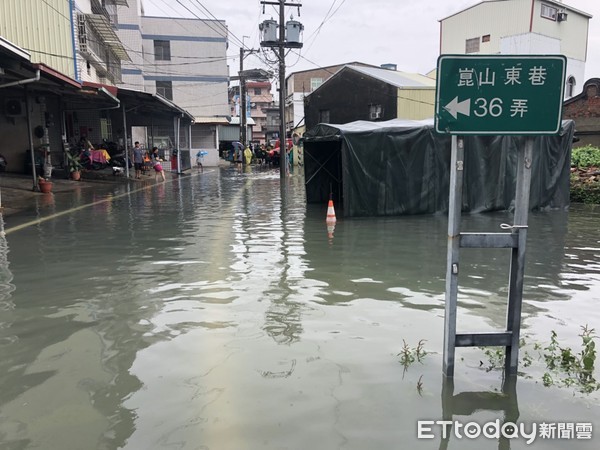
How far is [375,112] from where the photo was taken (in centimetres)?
3247

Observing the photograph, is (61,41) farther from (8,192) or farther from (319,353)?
(319,353)

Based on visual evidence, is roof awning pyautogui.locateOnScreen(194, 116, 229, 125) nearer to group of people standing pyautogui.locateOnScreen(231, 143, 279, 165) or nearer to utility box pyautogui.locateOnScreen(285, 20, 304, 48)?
group of people standing pyautogui.locateOnScreen(231, 143, 279, 165)

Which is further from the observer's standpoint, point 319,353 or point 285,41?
point 285,41

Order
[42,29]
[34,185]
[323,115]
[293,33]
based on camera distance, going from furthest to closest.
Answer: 1. [323,115]
2. [293,33]
3. [42,29]
4. [34,185]

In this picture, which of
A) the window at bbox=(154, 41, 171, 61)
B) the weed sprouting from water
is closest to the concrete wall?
the weed sprouting from water

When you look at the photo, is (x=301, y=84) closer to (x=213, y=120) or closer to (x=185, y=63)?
(x=185, y=63)

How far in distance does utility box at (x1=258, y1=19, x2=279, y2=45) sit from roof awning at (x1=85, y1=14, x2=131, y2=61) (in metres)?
7.42

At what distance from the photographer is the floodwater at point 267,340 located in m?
2.92

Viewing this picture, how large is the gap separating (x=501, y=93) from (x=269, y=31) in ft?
80.4

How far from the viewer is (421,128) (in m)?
11.1

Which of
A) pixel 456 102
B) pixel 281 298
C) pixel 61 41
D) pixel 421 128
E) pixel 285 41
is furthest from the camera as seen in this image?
pixel 285 41

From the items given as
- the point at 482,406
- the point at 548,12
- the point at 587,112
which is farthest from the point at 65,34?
the point at 548,12

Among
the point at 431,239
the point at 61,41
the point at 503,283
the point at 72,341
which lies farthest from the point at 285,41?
the point at 72,341

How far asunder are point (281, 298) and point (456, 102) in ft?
9.79
